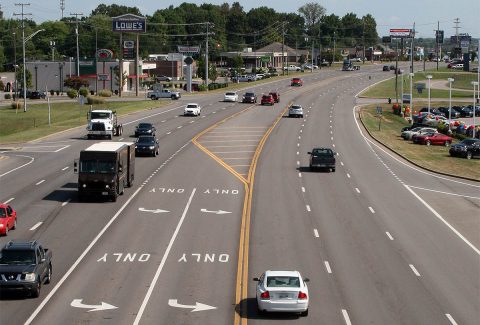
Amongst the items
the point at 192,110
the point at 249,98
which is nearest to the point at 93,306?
the point at 192,110

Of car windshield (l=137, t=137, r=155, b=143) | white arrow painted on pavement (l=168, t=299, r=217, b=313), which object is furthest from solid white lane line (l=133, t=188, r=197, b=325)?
car windshield (l=137, t=137, r=155, b=143)

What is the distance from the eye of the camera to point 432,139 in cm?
8462

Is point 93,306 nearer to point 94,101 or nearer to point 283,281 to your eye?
point 283,281

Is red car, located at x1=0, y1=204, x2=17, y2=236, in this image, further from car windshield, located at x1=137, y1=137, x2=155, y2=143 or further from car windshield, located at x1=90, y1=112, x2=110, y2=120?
car windshield, located at x1=90, y1=112, x2=110, y2=120

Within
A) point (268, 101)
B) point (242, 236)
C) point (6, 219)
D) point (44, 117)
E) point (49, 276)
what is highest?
point (268, 101)

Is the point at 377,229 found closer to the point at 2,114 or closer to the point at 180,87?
the point at 2,114

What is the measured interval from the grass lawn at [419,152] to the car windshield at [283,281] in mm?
37948

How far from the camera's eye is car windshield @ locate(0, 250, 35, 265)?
29406 millimetres

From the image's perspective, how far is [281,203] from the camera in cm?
4928

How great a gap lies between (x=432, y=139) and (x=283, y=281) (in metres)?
59.9

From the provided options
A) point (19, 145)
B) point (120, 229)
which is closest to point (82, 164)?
point (120, 229)

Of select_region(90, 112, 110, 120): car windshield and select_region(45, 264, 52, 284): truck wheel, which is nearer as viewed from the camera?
select_region(45, 264, 52, 284): truck wheel

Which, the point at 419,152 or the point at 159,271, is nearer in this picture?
the point at 159,271

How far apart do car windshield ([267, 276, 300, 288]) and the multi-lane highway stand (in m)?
1.04
